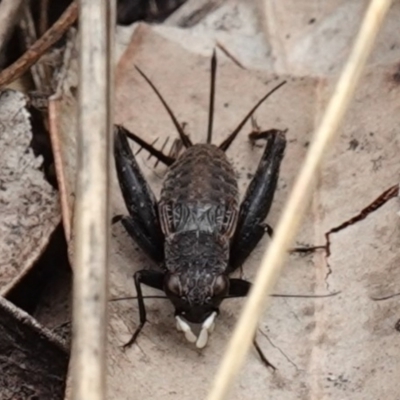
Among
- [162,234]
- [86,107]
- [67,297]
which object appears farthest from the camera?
[162,234]

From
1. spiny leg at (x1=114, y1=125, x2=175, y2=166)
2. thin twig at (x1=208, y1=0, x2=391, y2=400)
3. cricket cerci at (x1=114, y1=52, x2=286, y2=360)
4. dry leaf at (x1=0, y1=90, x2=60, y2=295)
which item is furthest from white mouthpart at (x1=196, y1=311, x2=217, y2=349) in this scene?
thin twig at (x1=208, y1=0, x2=391, y2=400)

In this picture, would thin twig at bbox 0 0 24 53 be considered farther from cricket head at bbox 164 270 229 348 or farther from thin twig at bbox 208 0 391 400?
thin twig at bbox 208 0 391 400

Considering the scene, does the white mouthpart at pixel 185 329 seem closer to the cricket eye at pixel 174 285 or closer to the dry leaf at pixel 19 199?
the cricket eye at pixel 174 285

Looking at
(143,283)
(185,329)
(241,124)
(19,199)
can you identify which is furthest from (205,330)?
(241,124)

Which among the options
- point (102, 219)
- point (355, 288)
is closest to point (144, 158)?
point (355, 288)

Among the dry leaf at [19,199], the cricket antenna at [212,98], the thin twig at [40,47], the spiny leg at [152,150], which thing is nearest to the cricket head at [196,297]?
the dry leaf at [19,199]

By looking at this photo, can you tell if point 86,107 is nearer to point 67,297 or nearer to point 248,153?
point 67,297

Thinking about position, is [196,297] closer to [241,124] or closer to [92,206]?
[241,124]
